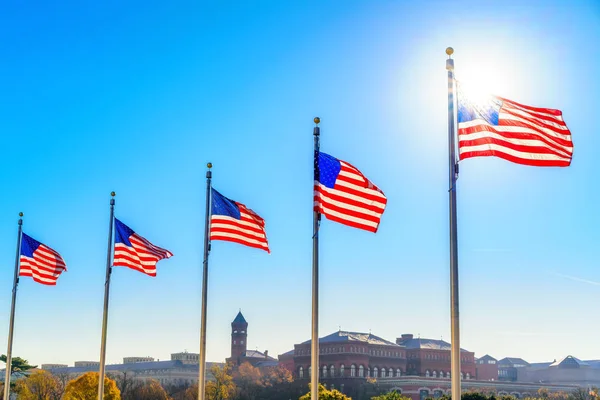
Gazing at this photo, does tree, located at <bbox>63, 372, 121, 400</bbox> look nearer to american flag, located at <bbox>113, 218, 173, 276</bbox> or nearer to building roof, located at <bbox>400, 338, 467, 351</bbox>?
american flag, located at <bbox>113, 218, 173, 276</bbox>

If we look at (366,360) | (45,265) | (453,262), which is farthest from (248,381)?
(453,262)

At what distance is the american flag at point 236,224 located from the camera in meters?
30.8

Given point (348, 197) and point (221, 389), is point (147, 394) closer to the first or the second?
point (221, 389)

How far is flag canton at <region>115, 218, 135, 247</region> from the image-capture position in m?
35.8

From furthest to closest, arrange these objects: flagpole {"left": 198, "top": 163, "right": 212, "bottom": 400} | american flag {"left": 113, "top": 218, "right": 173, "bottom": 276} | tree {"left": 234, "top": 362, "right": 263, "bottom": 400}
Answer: tree {"left": 234, "top": 362, "right": 263, "bottom": 400} → american flag {"left": 113, "top": 218, "right": 173, "bottom": 276} → flagpole {"left": 198, "top": 163, "right": 212, "bottom": 400}

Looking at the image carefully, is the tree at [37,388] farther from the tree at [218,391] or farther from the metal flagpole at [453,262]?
the metal flagpole at [453,262]

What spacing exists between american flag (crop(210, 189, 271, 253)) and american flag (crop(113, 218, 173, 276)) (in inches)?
182

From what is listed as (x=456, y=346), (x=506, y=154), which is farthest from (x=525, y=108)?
(x=456, y=346)

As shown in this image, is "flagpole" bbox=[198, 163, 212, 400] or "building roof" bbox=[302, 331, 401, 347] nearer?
"flagpole" bbox=[198, 163, 212, 400]

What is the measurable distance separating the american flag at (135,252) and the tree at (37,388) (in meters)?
99.6

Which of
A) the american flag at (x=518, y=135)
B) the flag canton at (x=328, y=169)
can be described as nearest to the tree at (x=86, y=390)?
the flag canton at (x=328, y=169)

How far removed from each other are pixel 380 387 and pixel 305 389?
14889 millimetres

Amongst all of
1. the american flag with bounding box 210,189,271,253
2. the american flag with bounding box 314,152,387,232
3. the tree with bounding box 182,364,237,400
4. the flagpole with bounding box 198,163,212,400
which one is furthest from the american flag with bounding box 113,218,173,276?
the tree with bounding box 182,364,237,400

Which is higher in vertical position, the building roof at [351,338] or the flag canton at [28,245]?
the building roof at [351,338]
